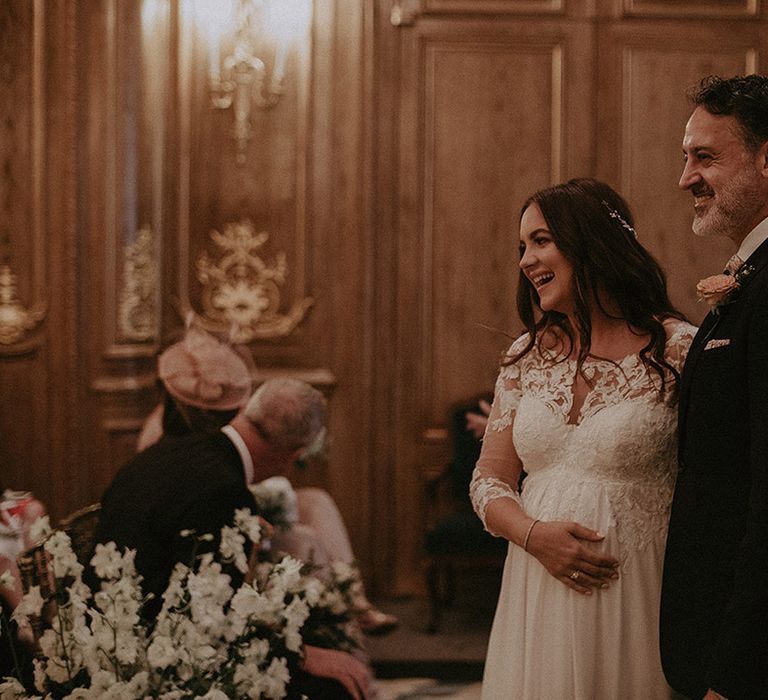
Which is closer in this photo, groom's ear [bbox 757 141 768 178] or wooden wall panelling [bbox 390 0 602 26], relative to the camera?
groom's ear [bbox 757 141 768 178]

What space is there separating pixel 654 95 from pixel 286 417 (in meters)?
3.63

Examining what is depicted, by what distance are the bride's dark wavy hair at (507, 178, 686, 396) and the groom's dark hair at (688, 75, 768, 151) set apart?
327 millimetres

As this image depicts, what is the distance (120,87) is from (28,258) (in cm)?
89

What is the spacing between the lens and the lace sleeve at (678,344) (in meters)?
2.14

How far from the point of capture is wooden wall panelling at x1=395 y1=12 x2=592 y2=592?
5707 mm

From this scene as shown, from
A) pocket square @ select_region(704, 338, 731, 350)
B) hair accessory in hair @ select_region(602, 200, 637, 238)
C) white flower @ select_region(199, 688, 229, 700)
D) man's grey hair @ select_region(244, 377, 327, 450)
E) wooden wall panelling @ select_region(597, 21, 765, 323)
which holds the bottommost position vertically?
white flower @ select_region(199, 688, 229, 700)

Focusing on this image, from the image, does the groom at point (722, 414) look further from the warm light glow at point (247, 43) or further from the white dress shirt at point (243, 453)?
the warm light glow at point (247, 43)

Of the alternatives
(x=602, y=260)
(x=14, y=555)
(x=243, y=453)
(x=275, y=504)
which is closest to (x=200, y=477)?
(x=243, y=453)

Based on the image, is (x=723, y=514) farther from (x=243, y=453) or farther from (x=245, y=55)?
(x=245, y=55)

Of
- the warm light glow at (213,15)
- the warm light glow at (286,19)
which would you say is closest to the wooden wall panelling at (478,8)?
the warm light glow at (286,19)

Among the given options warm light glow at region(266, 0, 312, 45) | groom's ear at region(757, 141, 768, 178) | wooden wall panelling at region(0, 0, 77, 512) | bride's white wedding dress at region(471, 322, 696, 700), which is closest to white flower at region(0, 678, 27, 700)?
bride's white wedding dress at region(471, 322, 696, 700)

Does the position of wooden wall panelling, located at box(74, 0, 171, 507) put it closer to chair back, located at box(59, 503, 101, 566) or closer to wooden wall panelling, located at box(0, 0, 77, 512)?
wooden wall panelling, located at box(0, 0, 77, 512)

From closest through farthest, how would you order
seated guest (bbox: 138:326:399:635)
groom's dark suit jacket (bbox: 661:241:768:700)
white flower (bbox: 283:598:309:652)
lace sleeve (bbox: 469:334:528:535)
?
groom's dark suit jacket (bbox: 661:241:768:700), white flower (bbox: 283:598:309:652), lace sleeve (bbox: 469:334:528:535), seated guest (bbox: 138:326:399:635)

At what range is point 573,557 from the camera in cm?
210
